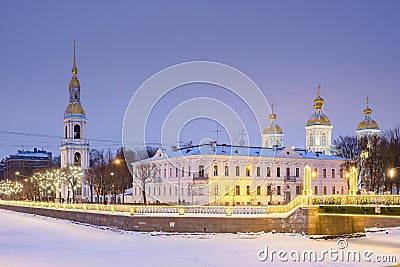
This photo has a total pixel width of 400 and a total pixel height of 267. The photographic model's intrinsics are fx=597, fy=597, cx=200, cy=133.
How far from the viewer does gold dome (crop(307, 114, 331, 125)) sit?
384 feet

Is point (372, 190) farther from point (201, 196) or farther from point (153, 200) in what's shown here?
point (153, 200)

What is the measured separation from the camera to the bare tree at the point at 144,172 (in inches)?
3374

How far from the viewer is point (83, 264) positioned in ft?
110

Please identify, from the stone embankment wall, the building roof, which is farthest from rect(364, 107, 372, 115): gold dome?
the stone embankment wall

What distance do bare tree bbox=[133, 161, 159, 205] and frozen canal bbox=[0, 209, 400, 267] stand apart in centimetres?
3090

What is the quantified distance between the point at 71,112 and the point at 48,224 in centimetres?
5609

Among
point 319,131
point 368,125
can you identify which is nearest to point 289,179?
point 319,131

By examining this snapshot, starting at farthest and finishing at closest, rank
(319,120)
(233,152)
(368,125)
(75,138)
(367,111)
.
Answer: (367,111) → (368,125) → (319,120) → (75,138) → (233,152)

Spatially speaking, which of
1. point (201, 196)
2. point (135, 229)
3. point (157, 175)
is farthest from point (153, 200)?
point (135, 229)

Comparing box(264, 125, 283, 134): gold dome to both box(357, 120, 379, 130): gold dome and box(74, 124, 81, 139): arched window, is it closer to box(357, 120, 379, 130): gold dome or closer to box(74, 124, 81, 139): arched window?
box(357, 120, 379, 130): gold dome

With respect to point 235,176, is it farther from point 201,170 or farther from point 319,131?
point 319,131

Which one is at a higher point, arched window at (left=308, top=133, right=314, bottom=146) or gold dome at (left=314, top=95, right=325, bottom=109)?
gold dome at (left=314, top=95, right=325, bottom=109)

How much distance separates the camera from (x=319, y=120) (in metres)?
118

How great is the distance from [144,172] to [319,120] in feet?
149
